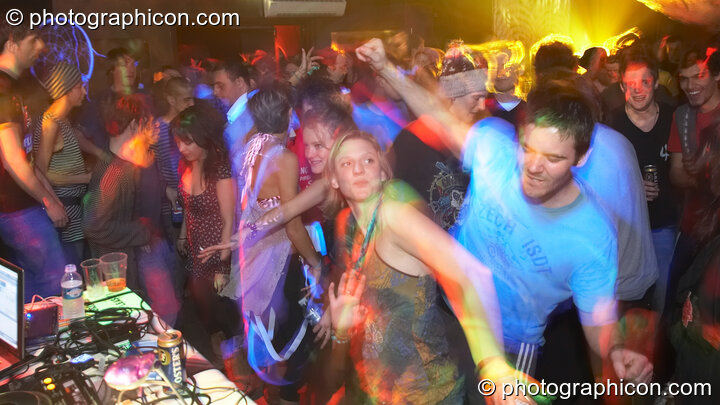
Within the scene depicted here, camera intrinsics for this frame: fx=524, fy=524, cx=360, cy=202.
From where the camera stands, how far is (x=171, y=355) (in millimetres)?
1569

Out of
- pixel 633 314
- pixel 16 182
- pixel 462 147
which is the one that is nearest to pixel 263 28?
pixel 16 182

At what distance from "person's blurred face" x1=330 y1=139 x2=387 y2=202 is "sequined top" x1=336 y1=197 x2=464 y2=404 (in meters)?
0.21

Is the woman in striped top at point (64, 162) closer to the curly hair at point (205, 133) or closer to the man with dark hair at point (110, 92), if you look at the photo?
the man with dark hair at point (110, 92)

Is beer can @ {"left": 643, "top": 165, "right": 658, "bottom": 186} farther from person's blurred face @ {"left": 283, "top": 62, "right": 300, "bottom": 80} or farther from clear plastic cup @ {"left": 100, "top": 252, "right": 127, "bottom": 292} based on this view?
person's blurred face @ {"left": 283, "top": 62, "right": 300, "bottom": 80}

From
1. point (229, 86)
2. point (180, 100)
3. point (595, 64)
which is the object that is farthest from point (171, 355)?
point (595, 64)

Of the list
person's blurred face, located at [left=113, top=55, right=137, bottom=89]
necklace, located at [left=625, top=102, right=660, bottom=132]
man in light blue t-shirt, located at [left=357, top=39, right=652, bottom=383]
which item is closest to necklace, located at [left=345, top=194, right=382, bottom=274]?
man in light blue t-shirt, located at [left=357, top=39, right=652, bottom=383]

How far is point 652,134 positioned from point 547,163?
1618 millimetres

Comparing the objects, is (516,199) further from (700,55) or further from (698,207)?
(700,55)

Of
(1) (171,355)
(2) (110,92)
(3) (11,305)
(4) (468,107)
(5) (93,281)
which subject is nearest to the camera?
(1) (171,355)

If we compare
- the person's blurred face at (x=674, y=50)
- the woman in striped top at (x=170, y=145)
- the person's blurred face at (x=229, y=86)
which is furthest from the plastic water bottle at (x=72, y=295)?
the person's blurred face at (x=674, y=50)

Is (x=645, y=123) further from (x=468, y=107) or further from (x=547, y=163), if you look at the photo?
(x=547, y=163)

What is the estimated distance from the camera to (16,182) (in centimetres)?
291

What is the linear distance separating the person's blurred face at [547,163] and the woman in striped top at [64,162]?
278 cm

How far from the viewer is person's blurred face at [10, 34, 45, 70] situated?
299cm
